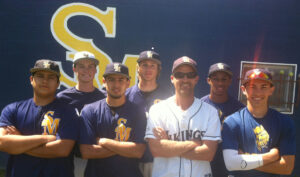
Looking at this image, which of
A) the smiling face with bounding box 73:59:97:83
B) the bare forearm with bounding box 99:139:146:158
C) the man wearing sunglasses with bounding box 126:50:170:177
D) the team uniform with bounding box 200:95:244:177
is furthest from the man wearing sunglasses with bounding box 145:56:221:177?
the smiling face with bounding box 73:59:97:83

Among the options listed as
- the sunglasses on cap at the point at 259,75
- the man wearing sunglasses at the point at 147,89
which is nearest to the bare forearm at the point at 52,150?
the man wearing sunglasses at the point at 147,89

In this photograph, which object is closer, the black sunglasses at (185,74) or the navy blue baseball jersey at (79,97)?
the black sunglasses at (185,74)

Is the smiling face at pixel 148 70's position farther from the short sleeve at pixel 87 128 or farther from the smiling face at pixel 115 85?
the short sleeve at pixel 87 128

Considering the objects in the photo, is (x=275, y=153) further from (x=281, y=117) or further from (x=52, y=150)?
(x=52, y=150)

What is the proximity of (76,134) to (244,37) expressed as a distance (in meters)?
4.37

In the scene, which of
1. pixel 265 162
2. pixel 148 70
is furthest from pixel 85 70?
pixel 265 162

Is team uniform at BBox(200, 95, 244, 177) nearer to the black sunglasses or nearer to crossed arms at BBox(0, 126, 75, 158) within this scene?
the black sunglasses

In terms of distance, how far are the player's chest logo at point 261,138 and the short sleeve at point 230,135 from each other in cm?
19

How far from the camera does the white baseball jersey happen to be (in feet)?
7.53

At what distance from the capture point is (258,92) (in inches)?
91.9

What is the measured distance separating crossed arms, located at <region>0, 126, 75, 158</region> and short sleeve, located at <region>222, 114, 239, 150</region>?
158 centimetres

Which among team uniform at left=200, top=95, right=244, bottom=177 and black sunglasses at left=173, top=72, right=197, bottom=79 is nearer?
black sunglasses at left=173, top=72, right=197, bottom=79

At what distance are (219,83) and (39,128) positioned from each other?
2119mm

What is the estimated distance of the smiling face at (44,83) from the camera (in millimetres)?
2473
